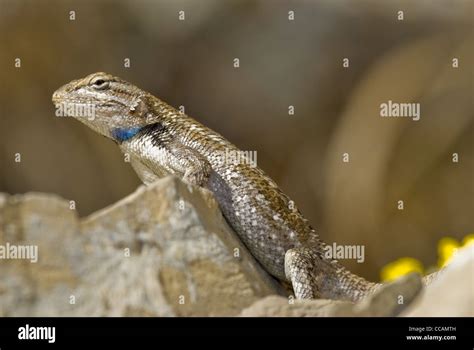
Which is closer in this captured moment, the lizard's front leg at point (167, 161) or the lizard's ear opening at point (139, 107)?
the lizard's front leg at point (167, 161)

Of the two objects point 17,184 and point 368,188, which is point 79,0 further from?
point 368,188

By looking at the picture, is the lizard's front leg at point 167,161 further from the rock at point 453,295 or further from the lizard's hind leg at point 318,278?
the rock at point 453,295

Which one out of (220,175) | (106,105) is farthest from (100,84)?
(220,175)

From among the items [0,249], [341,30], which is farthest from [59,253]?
[341,30]

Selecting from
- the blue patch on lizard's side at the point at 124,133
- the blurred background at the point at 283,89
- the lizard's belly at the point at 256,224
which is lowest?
the lizard's belly at the point at 256,224

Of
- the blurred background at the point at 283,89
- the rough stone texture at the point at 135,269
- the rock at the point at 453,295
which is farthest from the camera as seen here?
the blurred background at the point at 283,89

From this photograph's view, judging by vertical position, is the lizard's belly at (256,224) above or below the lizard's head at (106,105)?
below

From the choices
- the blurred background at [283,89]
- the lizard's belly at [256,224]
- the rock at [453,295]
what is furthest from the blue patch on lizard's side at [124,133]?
the blurred background at [283,89]
